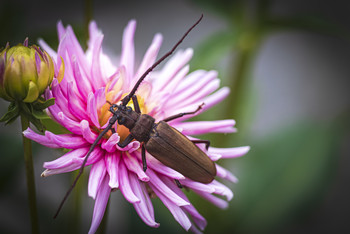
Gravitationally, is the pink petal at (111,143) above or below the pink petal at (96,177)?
above

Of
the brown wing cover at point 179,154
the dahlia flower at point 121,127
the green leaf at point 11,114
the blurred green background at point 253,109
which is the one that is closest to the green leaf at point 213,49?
the blurred green background at point 253,109

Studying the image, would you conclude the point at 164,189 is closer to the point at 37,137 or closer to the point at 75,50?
the point at 37,137

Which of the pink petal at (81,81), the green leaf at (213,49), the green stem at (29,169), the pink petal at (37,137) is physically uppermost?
the green leaf at (213,49)

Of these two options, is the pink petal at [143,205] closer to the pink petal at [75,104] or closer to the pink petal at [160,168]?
the pink petal at [160,168]

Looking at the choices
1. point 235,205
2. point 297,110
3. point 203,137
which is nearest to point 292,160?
point 235,205

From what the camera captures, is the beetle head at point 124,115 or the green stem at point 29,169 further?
the beetle head at point 124,115

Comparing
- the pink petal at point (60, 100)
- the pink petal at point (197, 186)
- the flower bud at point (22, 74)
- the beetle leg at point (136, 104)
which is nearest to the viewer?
the flower bud at point (22, 74)

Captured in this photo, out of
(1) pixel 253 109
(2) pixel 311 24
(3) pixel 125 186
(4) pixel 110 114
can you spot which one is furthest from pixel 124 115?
(1) pixel 253 109

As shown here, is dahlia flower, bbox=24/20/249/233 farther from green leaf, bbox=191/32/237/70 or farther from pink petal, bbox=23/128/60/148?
green leaf, bbox=191/32/237/70
